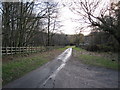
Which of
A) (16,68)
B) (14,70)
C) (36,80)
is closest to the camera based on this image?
(36,80)

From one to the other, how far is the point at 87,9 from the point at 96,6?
996mm

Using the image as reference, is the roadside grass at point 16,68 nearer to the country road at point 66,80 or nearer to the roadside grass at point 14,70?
the roadside grass at point 14,70

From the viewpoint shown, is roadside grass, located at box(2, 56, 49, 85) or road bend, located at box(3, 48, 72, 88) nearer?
road bend, located at box(3, 48, 72, 88)

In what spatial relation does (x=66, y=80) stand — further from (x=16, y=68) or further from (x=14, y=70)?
(x=16, y=68)

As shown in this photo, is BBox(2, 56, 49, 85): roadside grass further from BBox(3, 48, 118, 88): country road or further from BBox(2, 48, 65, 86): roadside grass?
BBox(3, 48, 118, 88): country road

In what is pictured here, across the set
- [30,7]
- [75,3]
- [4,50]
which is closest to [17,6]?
[30,7]

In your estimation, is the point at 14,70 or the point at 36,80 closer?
the point at 36,80

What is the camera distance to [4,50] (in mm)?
13102

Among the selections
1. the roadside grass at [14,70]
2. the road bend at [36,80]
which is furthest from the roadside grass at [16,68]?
the road bend at [36,80]

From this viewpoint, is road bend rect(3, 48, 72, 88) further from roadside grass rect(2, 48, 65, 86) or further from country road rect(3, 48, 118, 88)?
roadside grass rect(2, 48, 65, 86)

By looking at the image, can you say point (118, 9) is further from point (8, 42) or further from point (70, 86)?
point (8, 42)

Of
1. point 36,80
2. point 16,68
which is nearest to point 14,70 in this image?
point 16,68

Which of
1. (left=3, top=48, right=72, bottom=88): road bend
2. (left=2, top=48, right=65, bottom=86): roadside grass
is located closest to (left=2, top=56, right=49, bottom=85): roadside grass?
(left=2, top=48, right=65, bottom=86): roadside grass

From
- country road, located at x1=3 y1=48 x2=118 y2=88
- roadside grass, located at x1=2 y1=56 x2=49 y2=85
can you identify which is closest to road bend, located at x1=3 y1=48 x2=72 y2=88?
country road, located at x1=3 y1=48 x2=118 y2=88
